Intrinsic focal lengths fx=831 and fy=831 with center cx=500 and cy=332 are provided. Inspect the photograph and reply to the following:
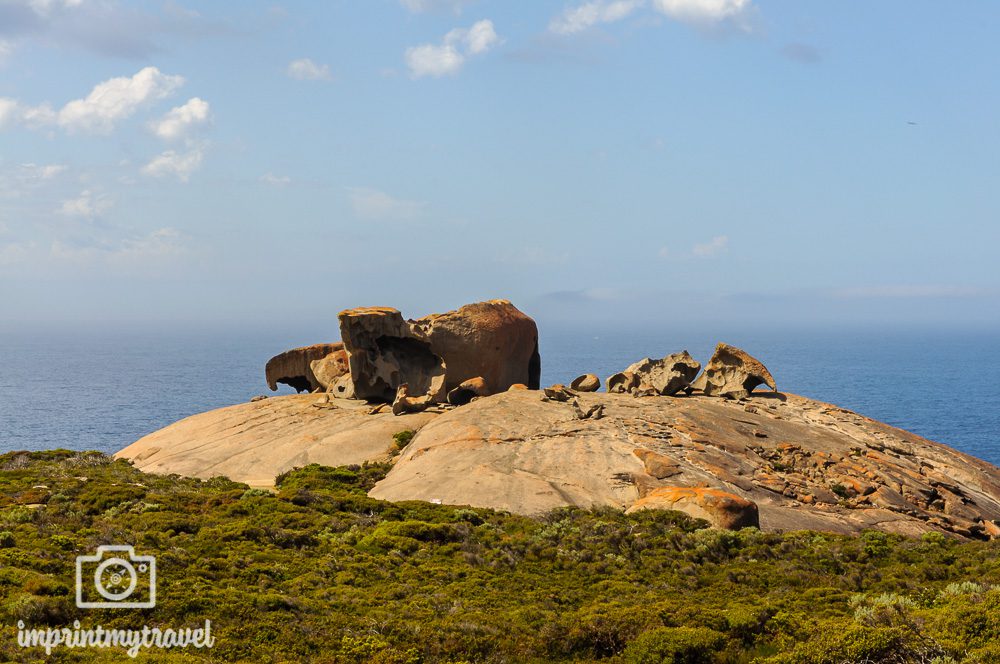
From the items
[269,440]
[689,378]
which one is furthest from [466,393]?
[689,378]

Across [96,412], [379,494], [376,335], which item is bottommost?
[96,412]

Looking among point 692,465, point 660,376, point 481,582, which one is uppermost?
point 660,376

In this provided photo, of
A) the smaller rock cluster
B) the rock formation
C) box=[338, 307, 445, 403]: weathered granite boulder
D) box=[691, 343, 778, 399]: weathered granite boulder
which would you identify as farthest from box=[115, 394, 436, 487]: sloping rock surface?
box=[691, 343, 778, 399]: weathered granite boulder

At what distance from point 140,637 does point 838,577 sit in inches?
737

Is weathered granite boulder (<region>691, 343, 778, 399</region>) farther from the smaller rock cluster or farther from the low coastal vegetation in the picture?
the low coastal vegetation

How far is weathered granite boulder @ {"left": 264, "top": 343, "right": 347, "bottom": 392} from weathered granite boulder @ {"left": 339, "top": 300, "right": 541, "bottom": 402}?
468cm

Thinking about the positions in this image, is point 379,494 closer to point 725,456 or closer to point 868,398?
point 725,456

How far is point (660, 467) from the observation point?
3422 cm

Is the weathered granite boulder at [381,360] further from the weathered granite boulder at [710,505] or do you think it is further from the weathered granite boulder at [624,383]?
the weathered granite boulder at [710,505]

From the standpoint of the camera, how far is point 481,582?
2312cm

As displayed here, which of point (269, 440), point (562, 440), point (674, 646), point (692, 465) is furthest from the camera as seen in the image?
point (269, 440)

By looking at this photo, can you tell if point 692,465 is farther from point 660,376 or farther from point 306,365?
point 306,365

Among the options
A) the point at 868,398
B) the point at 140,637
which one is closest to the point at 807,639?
the point at 140,637

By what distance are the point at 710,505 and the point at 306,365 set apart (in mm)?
33601
